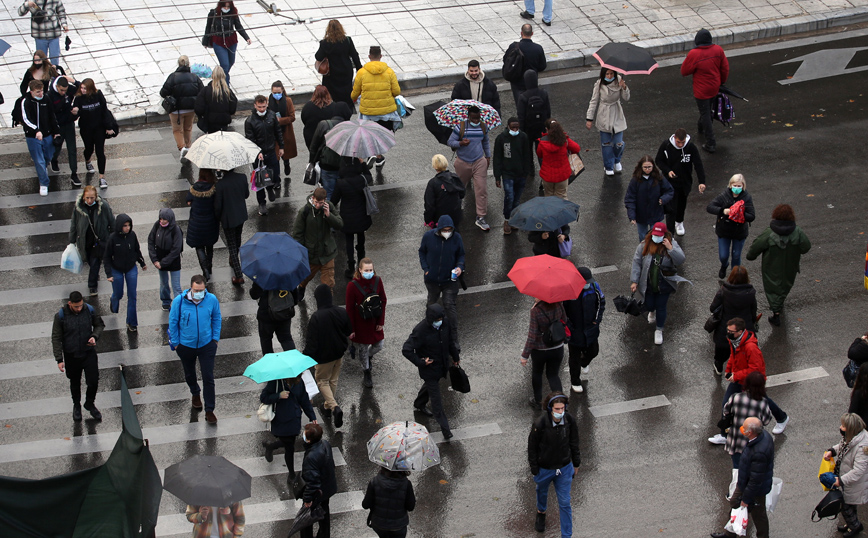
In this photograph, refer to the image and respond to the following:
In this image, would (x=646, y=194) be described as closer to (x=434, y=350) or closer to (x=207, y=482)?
(x=434, y=350)

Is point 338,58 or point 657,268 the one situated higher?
point 657,268

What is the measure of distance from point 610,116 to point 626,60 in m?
0.89

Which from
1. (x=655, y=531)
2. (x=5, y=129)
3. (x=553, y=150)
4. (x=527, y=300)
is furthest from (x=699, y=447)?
(x=5, y=129)

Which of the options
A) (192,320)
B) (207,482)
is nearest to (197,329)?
(192,320)

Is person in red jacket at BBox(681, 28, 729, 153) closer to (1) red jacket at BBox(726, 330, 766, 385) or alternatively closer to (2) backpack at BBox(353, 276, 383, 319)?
(1) red jacket at BBox(726, 330, 766, 385)

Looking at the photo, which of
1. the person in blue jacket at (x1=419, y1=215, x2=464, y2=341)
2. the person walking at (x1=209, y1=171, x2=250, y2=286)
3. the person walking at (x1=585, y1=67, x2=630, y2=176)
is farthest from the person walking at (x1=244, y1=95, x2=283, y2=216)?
the person walking at (x1=585, y1=67, x2=630, y2=176)

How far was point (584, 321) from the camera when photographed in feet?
36.7

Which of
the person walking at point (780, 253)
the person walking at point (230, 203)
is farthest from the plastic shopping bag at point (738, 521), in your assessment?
the person walking at point (230, 203)

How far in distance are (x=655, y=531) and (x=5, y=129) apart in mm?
12729

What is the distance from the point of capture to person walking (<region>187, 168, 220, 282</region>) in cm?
1309

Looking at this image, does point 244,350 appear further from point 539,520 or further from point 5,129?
point 5,129

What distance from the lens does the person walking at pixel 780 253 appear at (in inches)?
480

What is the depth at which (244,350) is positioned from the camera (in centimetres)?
1228

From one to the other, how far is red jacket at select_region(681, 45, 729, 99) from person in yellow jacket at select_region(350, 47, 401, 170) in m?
4.72
